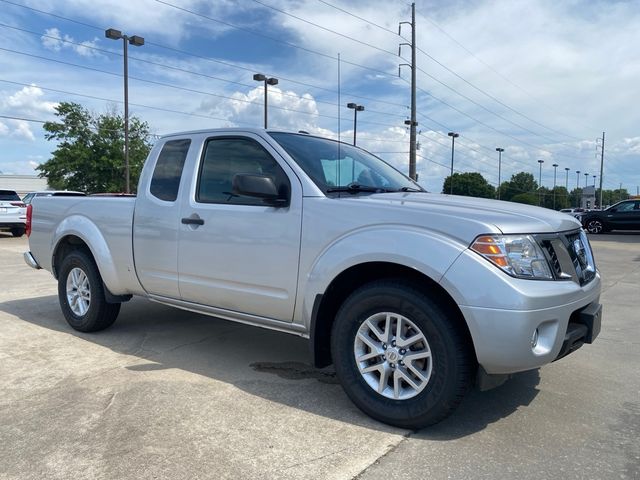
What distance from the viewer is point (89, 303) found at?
17.7 feet

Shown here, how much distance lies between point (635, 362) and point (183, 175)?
4.28 metres

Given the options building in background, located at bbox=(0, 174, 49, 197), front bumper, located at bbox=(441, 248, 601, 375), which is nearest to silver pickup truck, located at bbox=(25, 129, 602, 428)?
front bumper, located at bbox=(441, 248, 601, 375)

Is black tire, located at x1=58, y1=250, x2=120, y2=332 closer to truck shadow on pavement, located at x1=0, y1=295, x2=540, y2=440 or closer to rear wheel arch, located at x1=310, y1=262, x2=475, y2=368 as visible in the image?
truck shadow on pavement, located at x1=0, y1=295, x2=540, y2=440

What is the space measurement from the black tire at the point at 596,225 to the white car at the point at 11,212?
932 inches

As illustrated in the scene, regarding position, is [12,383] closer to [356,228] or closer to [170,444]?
[170,444]

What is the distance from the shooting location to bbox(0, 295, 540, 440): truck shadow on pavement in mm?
3590

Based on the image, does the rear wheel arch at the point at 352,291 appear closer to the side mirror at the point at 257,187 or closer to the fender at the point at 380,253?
the fender at the point at 380,253

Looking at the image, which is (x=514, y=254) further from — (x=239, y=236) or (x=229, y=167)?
(x=229, y=167)

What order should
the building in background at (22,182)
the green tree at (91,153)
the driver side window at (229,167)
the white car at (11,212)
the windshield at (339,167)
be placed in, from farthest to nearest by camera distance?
the building in background at (22,182)
the green tree at (91,153)
the white car at (11,212)
the driver side window at (229,167)
the windshield at (339,167)

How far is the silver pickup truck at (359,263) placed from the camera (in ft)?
9.95

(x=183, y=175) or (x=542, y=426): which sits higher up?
(x=183, y=175)

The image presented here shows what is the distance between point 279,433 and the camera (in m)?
3.23

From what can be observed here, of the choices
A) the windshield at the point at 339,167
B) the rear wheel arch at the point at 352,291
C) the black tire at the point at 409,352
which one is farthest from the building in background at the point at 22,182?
the black tire at the point at 409,352

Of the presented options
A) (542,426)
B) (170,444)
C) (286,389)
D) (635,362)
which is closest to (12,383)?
(170,444)
